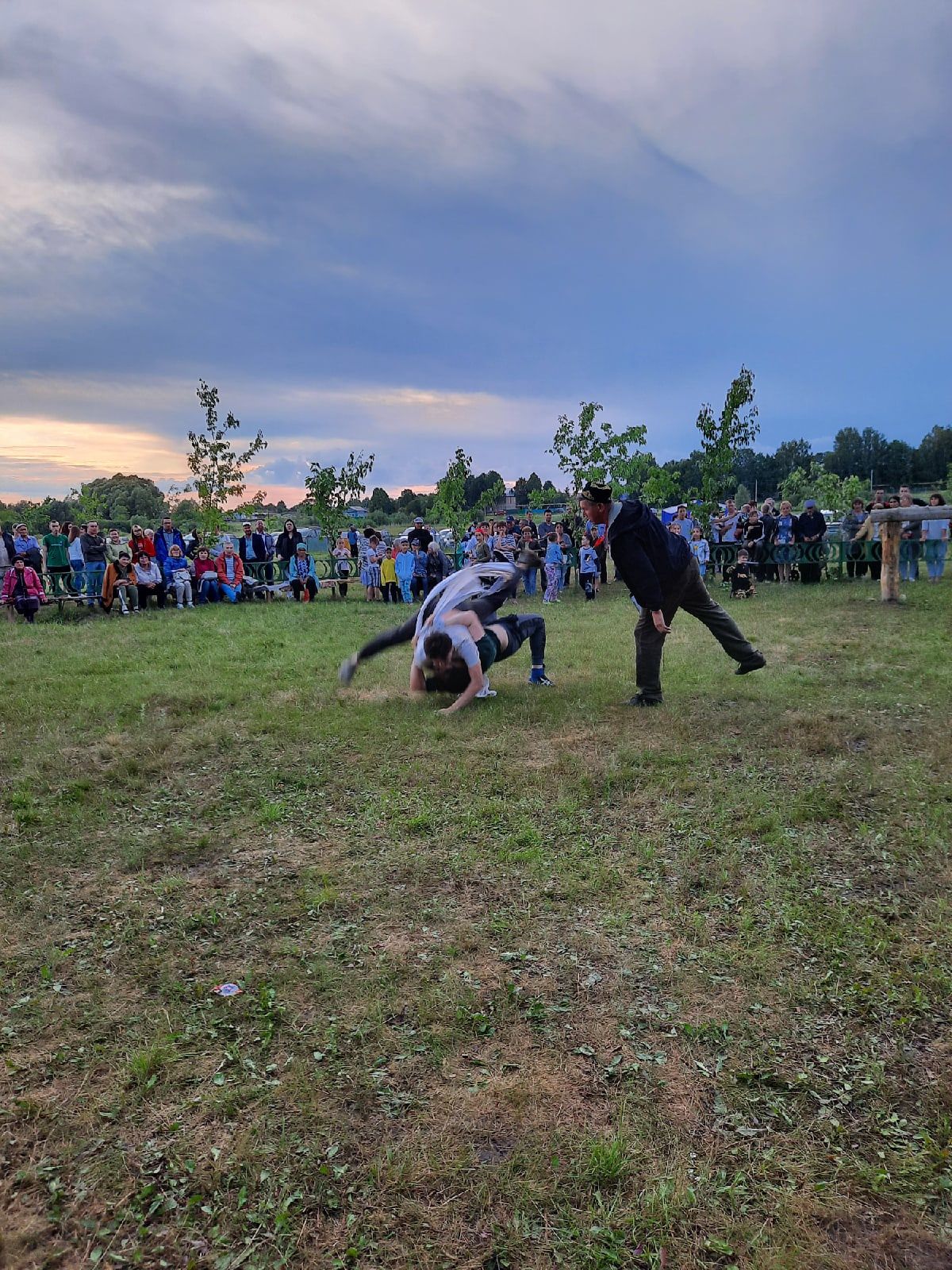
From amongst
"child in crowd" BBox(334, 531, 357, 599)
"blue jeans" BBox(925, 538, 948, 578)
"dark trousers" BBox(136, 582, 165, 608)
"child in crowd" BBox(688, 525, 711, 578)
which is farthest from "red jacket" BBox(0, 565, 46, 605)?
"blue jeans" BBox(925, 538, 948, 578)

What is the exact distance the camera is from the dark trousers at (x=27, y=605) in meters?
14.4

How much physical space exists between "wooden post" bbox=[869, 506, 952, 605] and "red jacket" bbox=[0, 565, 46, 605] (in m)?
14.3

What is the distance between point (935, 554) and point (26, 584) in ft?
56.6

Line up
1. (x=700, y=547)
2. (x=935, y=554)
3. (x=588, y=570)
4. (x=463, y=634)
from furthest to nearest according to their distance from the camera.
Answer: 1. (x=700, y=547)
2. (x=588, y=570)
3. (x=935, y=554)
4. (x=463, y=634)

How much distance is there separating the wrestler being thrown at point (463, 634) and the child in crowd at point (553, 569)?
8.55 meters

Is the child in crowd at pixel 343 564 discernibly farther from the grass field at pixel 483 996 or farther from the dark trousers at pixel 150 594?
the grass field at pixel 483 996

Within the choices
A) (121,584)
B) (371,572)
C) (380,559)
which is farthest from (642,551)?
(121,584)

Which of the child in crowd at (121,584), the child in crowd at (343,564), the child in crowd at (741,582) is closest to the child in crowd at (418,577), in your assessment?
the child in crowd at (343,564)

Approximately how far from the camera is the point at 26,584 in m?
14.4

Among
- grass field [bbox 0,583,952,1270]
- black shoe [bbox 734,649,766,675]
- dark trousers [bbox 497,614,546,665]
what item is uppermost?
dark trousers [bbox 497,614,546,665]

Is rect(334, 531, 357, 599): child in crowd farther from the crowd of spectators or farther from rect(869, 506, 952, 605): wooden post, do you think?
rect(869, 506, 952, 605): wooden post

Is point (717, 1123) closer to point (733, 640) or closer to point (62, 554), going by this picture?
point (733, 640)

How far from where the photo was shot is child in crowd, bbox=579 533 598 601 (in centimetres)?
1680

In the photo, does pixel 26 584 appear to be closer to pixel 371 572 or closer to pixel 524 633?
pixel 371 572
